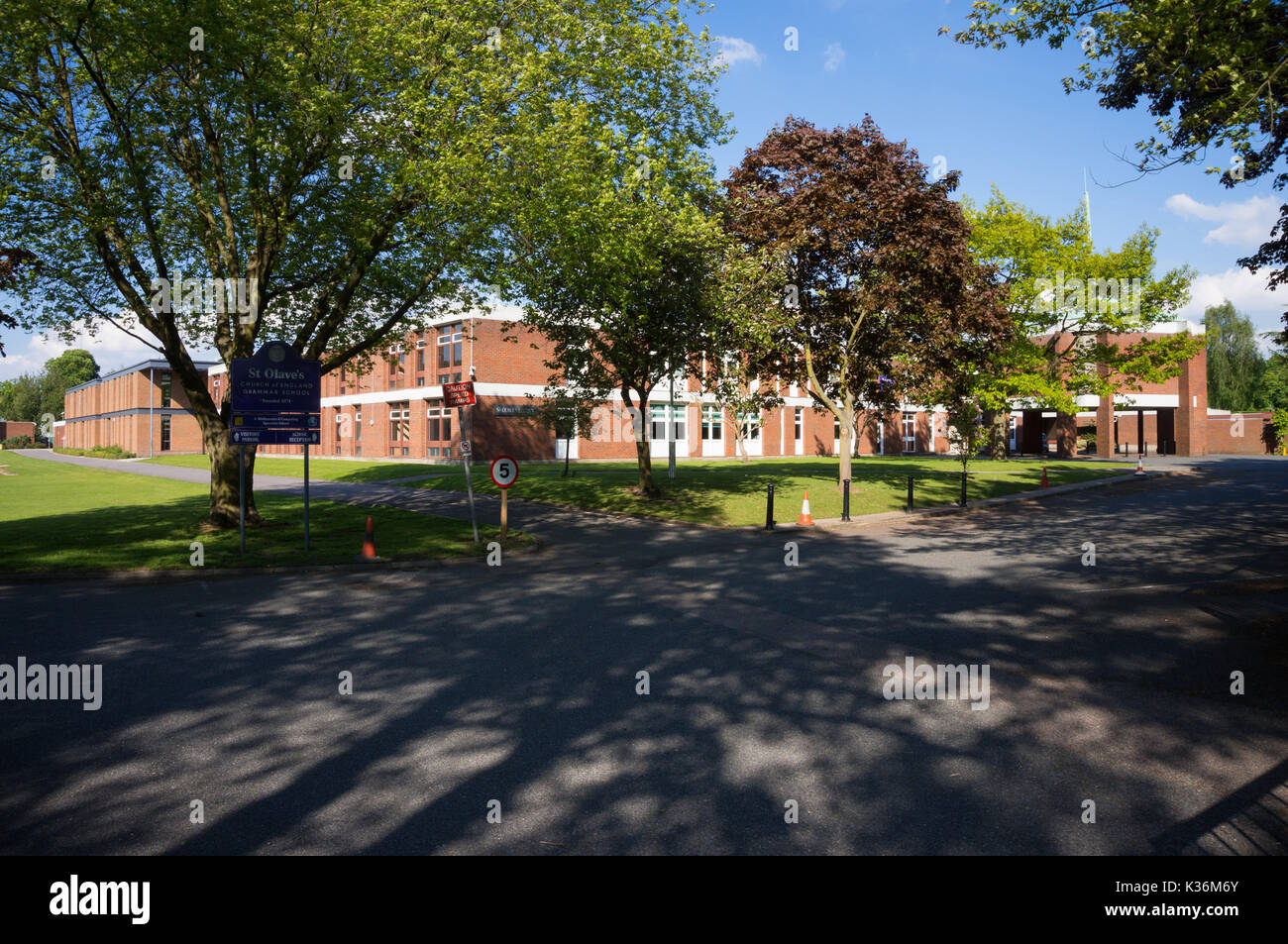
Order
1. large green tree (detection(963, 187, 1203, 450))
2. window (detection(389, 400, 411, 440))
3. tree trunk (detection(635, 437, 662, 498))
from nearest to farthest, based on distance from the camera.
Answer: tree trunk (detection(635, 437, 662, 498)) → large green tree (detection(963, 187, 1203, 450)) → window (detection(389, 400, 411, 440))

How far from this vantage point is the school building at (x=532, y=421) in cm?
4372

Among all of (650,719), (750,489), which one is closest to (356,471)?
(750,489)

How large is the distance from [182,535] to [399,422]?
3434 centimetres

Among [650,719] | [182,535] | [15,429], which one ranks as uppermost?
[15,429]

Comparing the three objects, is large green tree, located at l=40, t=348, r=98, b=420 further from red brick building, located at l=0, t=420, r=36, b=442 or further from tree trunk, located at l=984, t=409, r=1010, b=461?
tree trunk, located at l=984, t=409, r=1010, b=461

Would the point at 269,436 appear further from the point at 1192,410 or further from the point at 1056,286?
the point at 1192,410

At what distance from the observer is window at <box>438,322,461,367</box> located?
44.5 metres

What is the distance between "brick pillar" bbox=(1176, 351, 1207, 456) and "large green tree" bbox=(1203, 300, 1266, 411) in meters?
22.6

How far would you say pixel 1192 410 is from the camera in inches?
2402

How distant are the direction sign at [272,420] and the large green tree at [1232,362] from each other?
92.0 meters

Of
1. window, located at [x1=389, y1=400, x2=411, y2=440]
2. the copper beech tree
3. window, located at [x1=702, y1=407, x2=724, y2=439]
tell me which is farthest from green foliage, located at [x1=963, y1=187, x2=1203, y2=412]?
window, located at [x1=389, y1=400, x2=411, y2=440]
